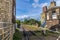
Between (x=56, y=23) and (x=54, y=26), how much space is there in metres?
0.94

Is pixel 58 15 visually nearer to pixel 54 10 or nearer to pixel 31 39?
pixel 54 10

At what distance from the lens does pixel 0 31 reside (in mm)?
3410

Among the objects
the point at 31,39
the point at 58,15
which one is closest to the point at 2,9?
the point at 31,39

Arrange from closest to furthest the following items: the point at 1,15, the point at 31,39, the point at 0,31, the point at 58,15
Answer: the point at 0,31
the point at 1,15
the point at 31,39
the point at 58,15

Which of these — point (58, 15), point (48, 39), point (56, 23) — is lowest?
point (48, 39)

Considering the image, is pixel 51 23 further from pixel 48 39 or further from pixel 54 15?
pixel 48 39

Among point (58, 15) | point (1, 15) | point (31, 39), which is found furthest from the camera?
point (58, 15)

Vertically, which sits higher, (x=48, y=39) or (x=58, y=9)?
(x=58, y=9)

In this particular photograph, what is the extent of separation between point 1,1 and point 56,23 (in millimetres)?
24405

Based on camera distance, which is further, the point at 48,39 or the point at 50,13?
the point at 50,13

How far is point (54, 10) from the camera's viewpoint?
98.8ft

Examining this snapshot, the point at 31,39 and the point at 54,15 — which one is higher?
the point at 54,15

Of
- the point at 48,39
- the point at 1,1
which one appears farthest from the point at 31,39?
the point at 1,1

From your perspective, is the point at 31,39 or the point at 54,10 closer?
the point at 31,39
